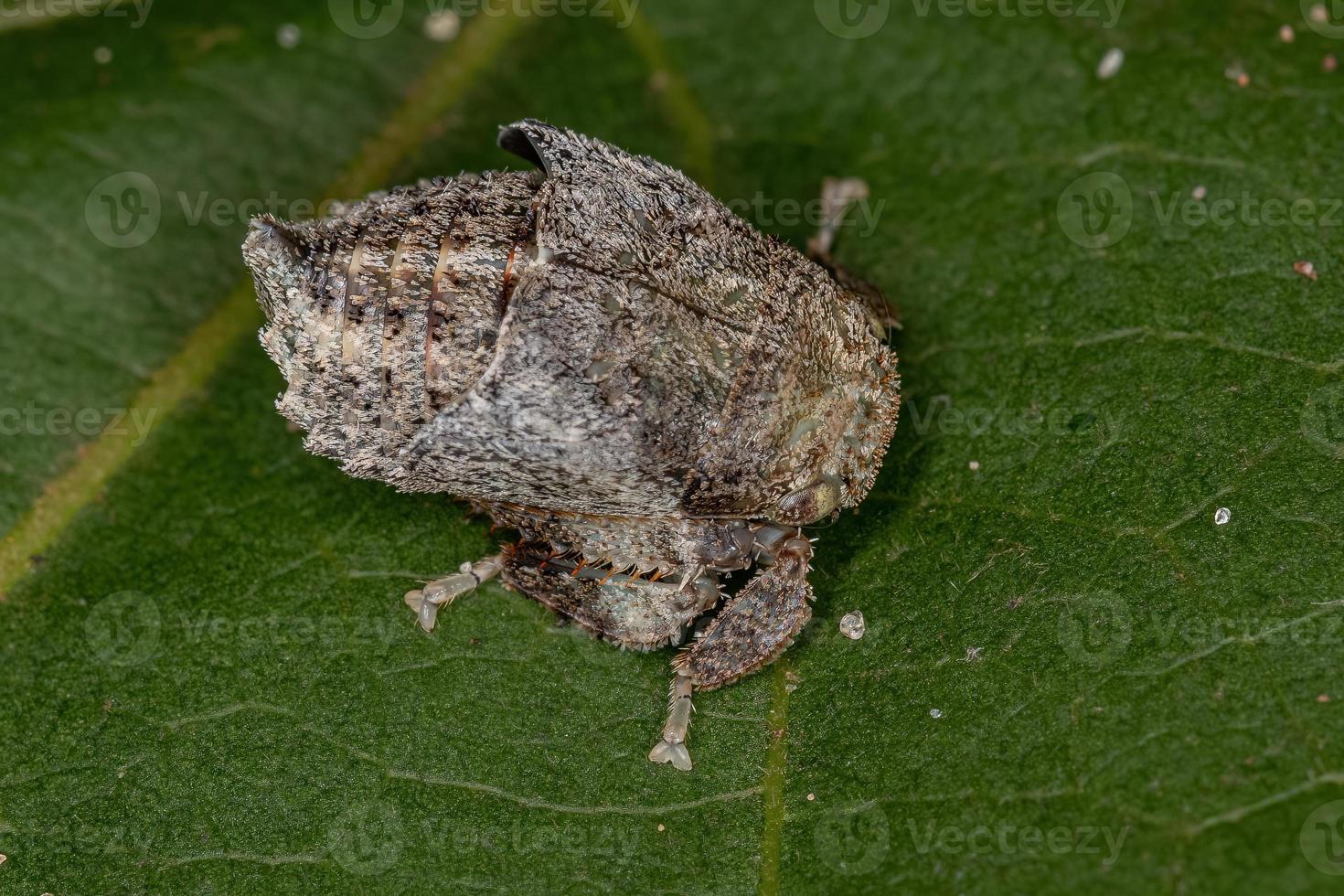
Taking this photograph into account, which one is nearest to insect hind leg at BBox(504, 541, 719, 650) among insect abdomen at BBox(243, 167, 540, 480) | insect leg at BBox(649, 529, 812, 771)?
insect leg at BBox(649, 529, 812, 771)

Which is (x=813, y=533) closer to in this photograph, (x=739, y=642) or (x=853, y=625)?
(x=853, y=625)

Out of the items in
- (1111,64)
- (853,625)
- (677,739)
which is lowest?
(677,739)

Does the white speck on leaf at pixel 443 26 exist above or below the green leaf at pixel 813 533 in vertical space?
above

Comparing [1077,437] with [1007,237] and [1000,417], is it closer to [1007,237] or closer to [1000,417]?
[1000,417]

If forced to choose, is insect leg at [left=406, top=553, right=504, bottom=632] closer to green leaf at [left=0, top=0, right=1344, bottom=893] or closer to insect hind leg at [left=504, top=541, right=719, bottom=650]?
green leaf at [left=0, top=0, right=1344, bottom=893]

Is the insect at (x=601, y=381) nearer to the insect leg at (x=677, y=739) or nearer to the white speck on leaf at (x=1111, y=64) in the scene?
the insect leg at (x=677, y=739)

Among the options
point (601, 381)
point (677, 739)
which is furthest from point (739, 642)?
point (601, 381)

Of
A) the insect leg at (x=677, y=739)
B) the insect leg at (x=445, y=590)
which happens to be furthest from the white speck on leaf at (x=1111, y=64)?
the insect leg at (x=445, y=590)
